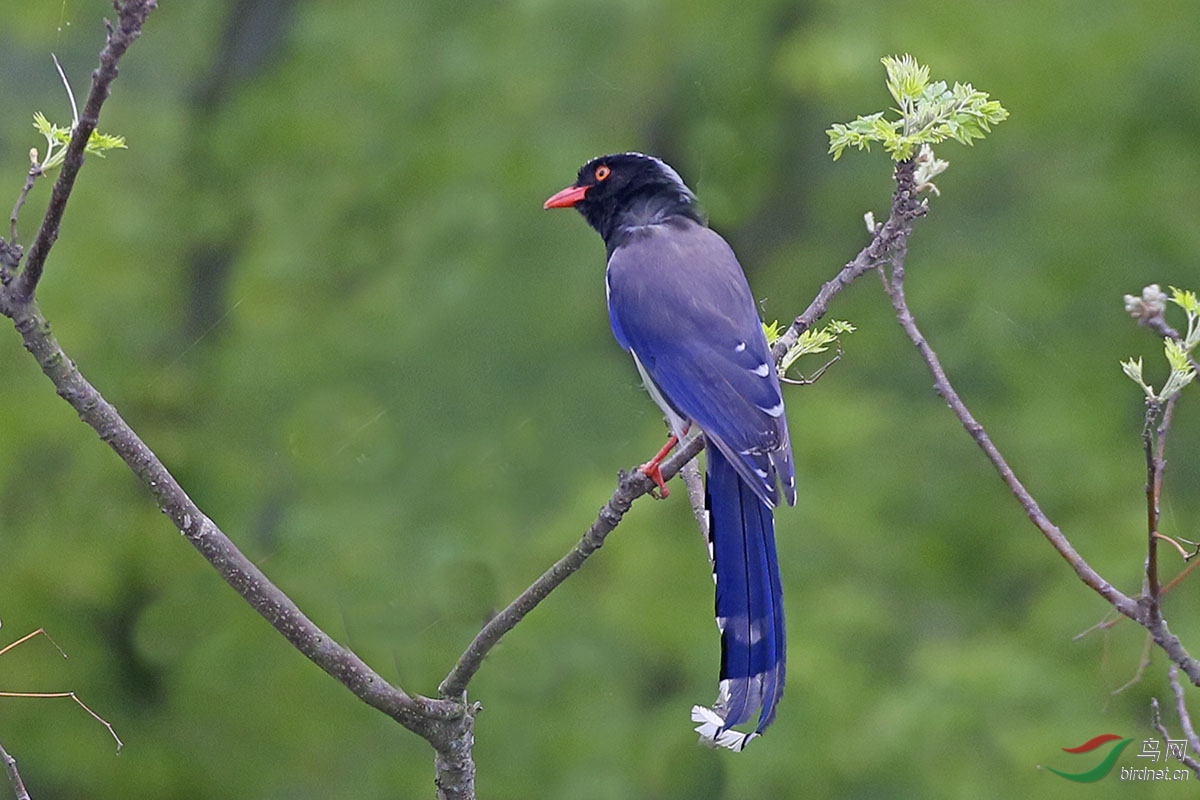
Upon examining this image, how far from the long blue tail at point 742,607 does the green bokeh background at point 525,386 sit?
3197mm

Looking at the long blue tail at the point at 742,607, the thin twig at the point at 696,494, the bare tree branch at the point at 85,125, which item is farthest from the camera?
the thin twig at the point at 696,494

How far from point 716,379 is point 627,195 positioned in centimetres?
110

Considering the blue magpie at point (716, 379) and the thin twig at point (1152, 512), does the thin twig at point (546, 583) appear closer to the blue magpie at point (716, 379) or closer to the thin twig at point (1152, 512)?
the blue magpie at point (716, 379)

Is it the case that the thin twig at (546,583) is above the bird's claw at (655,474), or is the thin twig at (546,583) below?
below

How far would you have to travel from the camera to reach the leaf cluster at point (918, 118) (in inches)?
112

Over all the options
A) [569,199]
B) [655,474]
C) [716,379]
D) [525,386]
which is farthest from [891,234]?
[525,386]

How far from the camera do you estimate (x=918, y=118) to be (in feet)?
9.52

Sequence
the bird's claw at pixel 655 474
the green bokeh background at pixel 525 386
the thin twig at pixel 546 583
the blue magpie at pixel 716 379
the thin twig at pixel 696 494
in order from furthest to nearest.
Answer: the green bokeh background at pixel 525 386 → the thin twig at pixel 696 494 → the blue magpie at pixel 716 379 → the bird's claw at pixel 655 474 → the thin twig at pixel 546 583

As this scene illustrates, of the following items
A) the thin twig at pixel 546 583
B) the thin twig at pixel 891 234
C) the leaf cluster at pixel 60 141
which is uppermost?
the thin twig at pixel 891 234

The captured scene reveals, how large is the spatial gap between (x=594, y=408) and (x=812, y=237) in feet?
6.08

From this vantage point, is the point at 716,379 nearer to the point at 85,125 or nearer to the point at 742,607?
the point at 742,607

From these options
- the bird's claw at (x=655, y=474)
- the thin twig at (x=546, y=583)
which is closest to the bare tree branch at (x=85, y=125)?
the thin twig at (x=546, y=583)

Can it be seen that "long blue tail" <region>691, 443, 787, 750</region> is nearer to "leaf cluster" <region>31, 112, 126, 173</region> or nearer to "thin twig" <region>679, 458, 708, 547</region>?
"thin twig" <region>679, 458, 708, 547</region>

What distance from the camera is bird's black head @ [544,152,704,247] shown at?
15.7 feet
